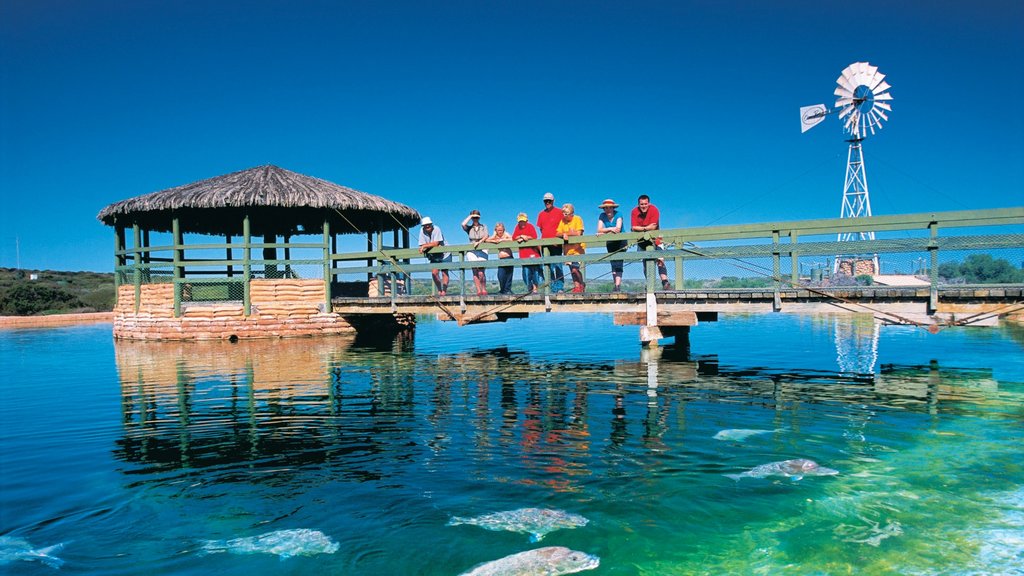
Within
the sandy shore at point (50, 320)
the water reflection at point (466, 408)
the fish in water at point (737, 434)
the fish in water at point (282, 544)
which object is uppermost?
the sandy shore at point (50, 320)

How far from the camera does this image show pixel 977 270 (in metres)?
10.4

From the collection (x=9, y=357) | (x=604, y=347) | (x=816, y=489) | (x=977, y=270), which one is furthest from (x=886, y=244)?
(x=9, y=357)

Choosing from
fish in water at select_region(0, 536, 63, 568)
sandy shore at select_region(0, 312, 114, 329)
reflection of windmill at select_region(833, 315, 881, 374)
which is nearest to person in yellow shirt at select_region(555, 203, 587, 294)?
reflection of windmill at select_region(833, 315, 881, 374)

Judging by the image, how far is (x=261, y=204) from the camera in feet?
59.1

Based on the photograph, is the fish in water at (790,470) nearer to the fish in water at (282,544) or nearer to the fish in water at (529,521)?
the fish in water at (529,521)

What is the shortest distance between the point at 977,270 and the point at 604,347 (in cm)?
821

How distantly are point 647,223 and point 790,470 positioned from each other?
305 inches

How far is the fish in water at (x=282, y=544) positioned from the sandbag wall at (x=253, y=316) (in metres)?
14.7

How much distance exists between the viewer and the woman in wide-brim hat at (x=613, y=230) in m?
13.1

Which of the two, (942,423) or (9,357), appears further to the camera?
(9,357)

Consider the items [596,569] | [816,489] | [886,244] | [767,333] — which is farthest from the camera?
[767,333]

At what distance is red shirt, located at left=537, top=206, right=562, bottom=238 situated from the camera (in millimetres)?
14008

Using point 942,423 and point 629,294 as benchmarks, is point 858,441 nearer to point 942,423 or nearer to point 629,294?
point 942,423

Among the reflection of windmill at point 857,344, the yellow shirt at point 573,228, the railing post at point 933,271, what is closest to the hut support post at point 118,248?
the yellow shirt at point 573,228
